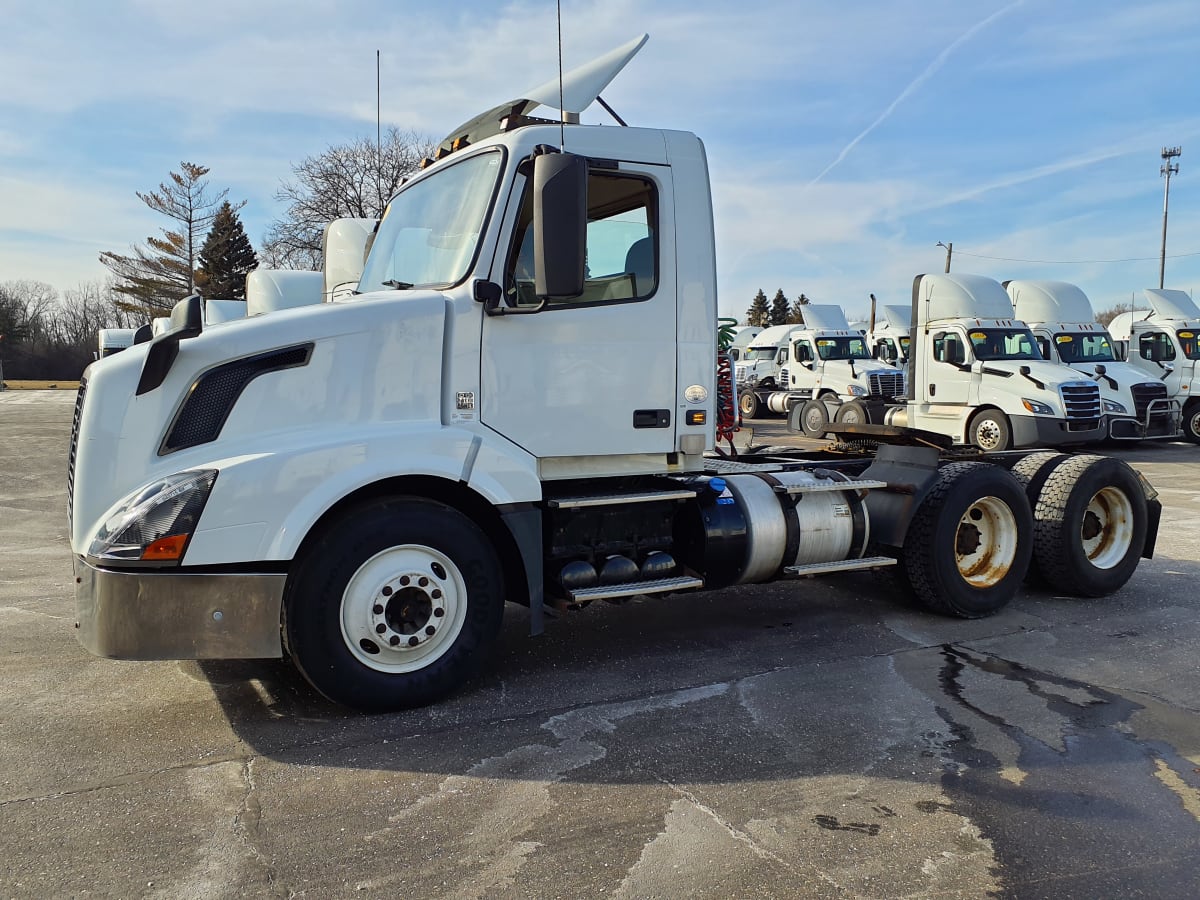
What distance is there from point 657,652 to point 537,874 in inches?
99.1

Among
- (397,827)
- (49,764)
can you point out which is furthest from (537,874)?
(49,764)

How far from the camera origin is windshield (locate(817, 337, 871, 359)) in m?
25.5

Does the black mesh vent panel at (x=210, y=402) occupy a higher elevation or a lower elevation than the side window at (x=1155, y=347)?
lower

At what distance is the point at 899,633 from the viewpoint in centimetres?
605

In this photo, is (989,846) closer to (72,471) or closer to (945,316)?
(72,471)

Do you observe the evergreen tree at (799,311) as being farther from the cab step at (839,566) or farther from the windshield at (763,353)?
the cab step at (839,566)

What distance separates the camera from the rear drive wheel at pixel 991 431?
57.6 ft

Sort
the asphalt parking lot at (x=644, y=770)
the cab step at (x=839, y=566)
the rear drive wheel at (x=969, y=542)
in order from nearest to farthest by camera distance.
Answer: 1. the asphalt parking lot at (x=644, y=770)
2. the cab step at (x=839, y=566)
3. the rear drive wheel at (x=969, y=542)

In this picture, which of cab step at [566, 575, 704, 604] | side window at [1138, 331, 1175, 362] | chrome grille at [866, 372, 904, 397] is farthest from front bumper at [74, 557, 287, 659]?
side window at [1138, 331, 1175, 362]

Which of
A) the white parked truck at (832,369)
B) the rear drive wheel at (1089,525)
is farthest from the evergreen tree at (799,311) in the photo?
the rear drive wheel at (1089,525)

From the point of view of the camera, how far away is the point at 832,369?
82.4 feet

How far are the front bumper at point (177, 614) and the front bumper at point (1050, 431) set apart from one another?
52.7 ft

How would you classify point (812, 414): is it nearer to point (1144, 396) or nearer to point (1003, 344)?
point (1003, 344)

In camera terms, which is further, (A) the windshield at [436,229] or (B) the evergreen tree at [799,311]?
(B) the evergreen tree at [799,311]
